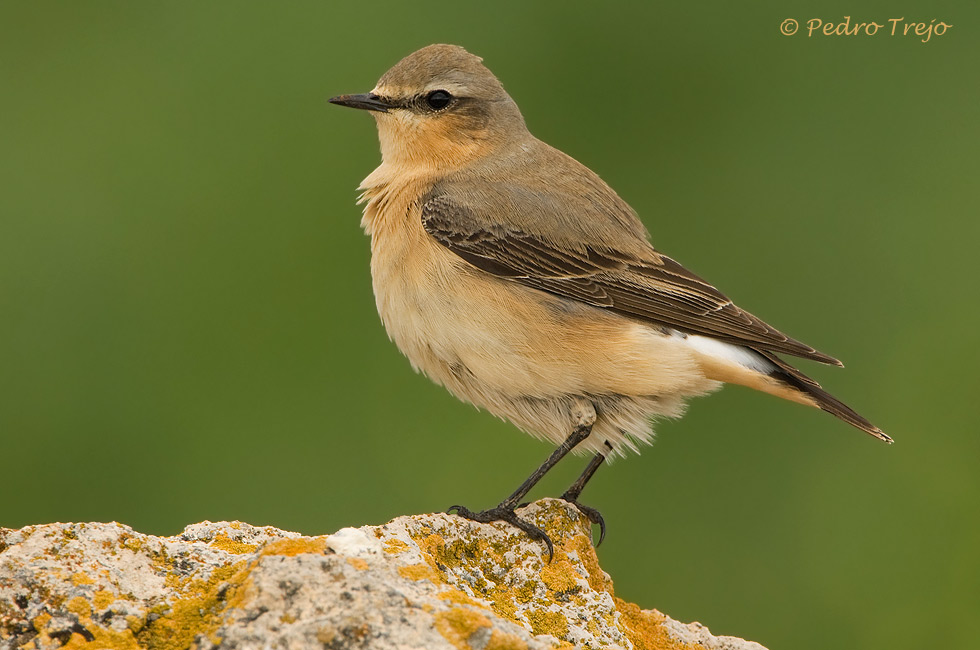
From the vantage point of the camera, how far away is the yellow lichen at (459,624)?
361 centimetres

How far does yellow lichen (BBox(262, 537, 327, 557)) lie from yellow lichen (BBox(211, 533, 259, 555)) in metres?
0.72

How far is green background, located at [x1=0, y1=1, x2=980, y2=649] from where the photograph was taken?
8.86 meters

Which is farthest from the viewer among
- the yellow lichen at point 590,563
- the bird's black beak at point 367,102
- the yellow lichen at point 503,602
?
the bird's black beak at point 367,102

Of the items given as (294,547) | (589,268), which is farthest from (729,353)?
(294,547)

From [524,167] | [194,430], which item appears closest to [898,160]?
[524,167]

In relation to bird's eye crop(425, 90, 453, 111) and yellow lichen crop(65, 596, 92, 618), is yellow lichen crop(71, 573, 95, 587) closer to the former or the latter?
yellow lichen crop(65, 596, 92, 618)

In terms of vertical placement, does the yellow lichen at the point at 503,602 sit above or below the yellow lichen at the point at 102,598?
below

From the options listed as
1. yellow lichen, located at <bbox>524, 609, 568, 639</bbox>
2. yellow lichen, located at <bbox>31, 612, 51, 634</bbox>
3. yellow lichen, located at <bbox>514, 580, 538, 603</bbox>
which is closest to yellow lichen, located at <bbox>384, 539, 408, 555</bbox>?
yellow lichen, located at <bbox>524, 609, 568, 639</bbox>

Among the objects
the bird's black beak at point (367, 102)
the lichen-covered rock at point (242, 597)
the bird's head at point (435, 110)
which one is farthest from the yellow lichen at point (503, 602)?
the bird's black beak at point (367, 102)

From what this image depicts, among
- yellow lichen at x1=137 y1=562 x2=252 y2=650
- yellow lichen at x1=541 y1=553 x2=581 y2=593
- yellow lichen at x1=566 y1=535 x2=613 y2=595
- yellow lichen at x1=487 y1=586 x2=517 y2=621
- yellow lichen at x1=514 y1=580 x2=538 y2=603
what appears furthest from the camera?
yellow lichen at x1=566 y1=535 x2=613 y2=595

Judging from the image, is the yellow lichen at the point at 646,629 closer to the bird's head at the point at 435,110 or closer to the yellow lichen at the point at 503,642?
the yellow lichen at the point at 503,642

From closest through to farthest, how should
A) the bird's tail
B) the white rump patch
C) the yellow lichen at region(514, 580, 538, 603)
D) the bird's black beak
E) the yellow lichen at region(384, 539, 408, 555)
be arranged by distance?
the yellow lichen at region(384, 539, 408, 555) < the yellow lichen at region(514, 580, 538, 603) < the bird's tail < the white rump patch < the bird's black beak

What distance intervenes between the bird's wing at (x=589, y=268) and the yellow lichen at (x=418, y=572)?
3.00 metres

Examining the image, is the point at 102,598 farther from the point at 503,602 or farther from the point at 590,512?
the point at 590,512
